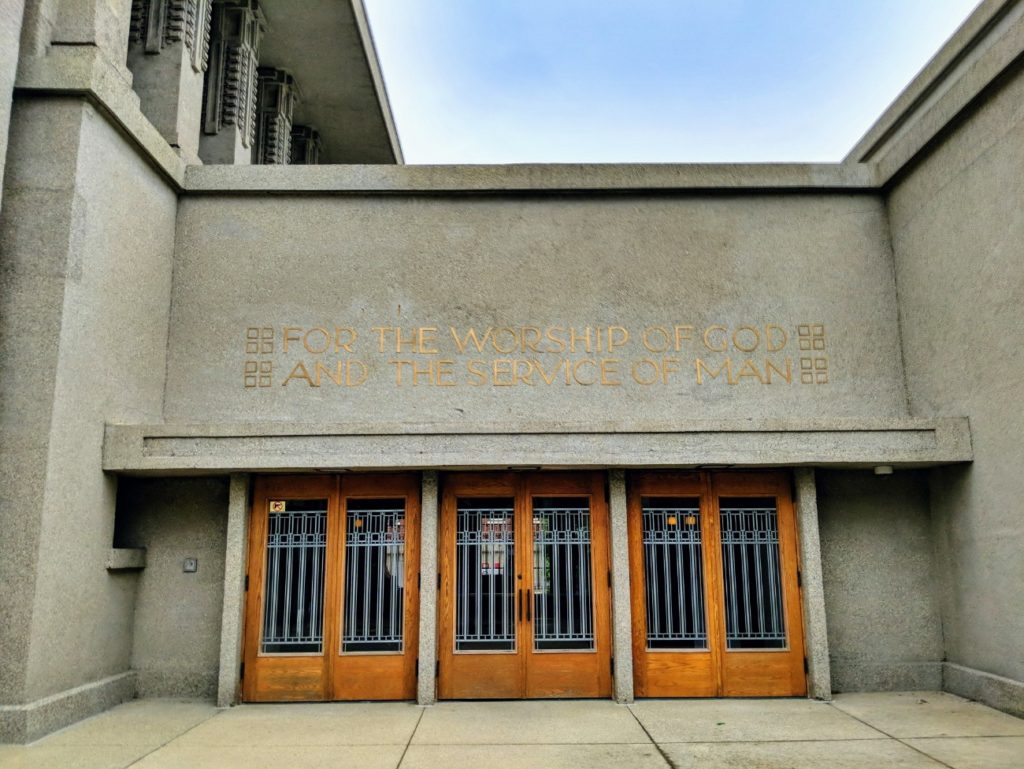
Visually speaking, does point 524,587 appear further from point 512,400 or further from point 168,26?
point 168,26

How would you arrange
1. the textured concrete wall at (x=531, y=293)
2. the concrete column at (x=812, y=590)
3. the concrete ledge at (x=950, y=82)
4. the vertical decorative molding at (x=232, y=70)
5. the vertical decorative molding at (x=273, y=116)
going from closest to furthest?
the concrete ledge at (x=950, y=82), the concrete column at (x=812, y=590), the textured concrete wall at (x=531, y=293), the vertical decorative molding at (x=232, y=70), the vertical decorative molding at (x=273, y=116)

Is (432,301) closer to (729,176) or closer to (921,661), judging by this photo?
(729,176)

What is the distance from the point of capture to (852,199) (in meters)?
9.24

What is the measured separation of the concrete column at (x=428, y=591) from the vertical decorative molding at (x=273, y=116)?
265 inches

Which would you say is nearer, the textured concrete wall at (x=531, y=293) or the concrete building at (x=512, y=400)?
the concrete building at (x=512, y=400)

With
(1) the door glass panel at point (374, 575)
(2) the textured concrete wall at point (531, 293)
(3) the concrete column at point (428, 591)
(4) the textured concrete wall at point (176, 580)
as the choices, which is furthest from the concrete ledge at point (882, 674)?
(4) the textured concrete wall at point (176, 580)

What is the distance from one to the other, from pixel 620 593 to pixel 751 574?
57.1 inches

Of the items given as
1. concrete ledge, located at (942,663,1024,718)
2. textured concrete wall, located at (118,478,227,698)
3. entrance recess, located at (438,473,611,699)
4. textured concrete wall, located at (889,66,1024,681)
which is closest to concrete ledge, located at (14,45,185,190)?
textured concrete wall, located at (118,478,227,698)

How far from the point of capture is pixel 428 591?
814 cm

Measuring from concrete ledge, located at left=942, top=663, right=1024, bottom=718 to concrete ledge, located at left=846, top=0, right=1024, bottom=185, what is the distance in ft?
17.2

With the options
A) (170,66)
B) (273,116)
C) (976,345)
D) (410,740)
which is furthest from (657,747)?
(273,116)

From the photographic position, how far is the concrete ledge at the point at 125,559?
7824mm

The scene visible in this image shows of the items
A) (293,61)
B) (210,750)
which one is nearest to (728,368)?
(210,750)

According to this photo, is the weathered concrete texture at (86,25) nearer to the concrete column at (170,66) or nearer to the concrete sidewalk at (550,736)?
the concrete column at (170,66)
